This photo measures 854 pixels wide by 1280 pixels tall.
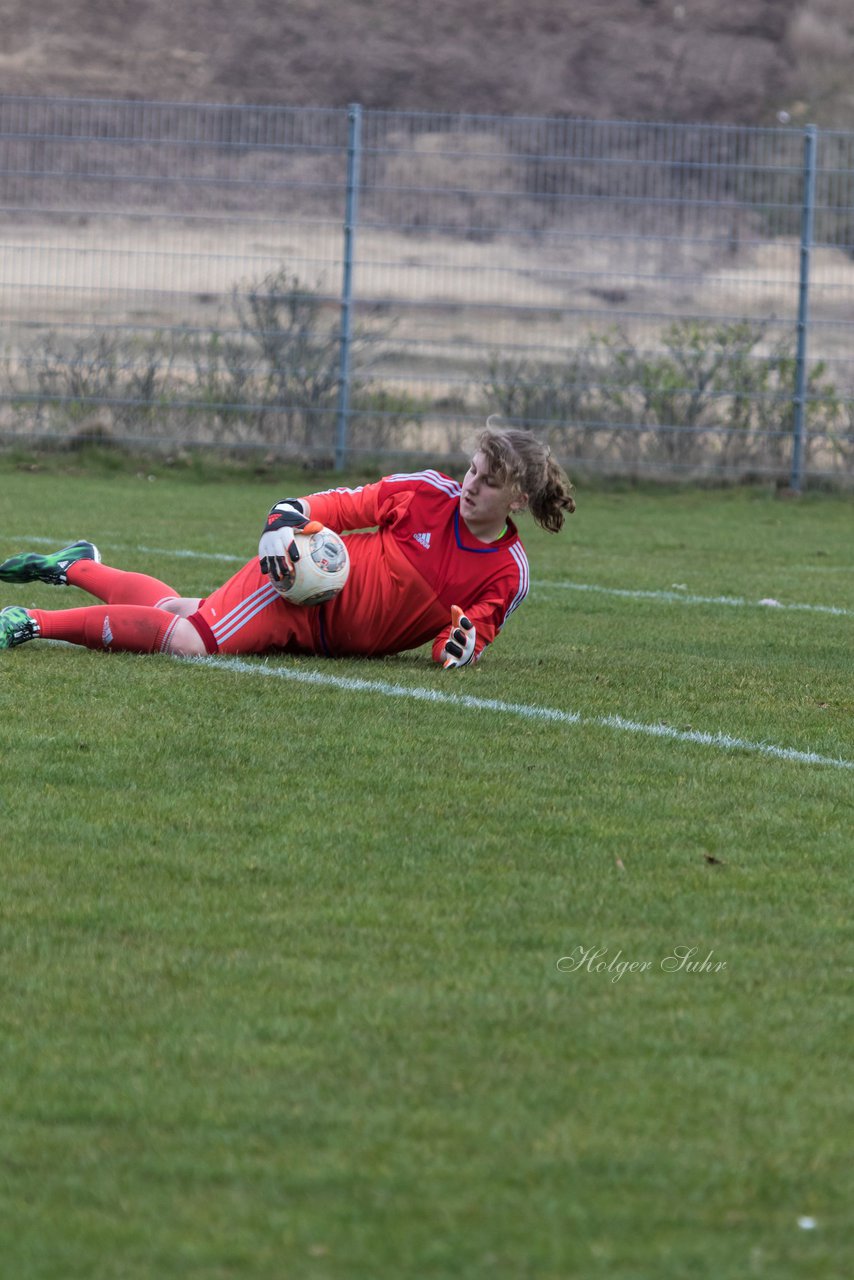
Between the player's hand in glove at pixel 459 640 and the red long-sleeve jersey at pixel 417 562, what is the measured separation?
3.4 inches

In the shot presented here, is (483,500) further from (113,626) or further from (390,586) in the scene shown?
(113,626)

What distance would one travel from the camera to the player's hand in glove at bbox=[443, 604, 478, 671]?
20.6ft

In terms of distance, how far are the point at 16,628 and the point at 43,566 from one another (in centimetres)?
33

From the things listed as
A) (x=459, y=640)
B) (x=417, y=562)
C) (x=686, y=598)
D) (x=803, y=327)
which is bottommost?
(x=686, y=598)

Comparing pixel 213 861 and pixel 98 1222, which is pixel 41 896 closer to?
pixel 213 861

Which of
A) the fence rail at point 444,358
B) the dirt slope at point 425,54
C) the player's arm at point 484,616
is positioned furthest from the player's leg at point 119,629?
the dirt slope at point 425,54

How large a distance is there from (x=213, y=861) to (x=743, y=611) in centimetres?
510

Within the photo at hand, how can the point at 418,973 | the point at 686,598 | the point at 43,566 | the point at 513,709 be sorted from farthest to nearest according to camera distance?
the point at 686,598, the point at 43,566, the point at 513,709, the point at 418,973

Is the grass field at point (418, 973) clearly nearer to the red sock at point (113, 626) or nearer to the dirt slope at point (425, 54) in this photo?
the red sock at point (113, 626)

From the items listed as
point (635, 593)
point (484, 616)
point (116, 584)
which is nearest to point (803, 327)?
point (635, 593)

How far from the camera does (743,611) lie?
28.5ft

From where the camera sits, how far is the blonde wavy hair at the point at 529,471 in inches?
242

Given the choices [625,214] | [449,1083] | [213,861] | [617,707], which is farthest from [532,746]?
[625,214]

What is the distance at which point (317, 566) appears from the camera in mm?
6066
